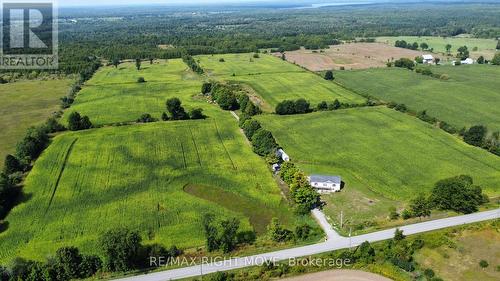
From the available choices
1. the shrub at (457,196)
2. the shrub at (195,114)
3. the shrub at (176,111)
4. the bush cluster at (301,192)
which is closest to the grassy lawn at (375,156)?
the bush cluster at (301,192)

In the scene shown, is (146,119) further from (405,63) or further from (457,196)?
(405,63)

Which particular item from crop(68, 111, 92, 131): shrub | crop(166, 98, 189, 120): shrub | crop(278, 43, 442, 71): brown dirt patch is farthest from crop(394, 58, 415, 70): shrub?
crop(68, 111, 92, 131): shrub

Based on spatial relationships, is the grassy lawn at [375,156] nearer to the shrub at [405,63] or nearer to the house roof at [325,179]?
the house roof at [325,179]

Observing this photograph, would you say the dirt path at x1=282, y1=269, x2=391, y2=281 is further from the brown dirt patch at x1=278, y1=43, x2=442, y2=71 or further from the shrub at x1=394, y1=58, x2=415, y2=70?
the shrub at x1=394, y1=58, x2=415, y2=70

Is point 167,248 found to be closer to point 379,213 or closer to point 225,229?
point 225,229

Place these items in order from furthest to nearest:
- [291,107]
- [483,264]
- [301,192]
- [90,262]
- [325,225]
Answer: [291,107] → [301,192] → [325,225] → [483,264] → [90,262]

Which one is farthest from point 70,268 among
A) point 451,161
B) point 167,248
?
point 451,161

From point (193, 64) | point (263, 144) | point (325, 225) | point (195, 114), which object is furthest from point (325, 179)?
point (193, 64)

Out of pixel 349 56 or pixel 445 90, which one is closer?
Answer: pixel 445 90
